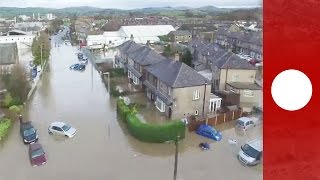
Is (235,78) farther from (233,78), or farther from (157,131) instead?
(157,131)

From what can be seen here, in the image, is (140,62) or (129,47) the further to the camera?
(129,47)

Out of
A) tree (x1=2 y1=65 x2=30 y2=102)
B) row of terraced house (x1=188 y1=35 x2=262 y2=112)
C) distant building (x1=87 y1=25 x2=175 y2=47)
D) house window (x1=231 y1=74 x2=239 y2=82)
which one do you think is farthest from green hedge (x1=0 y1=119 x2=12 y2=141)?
distant building (x1=87 y1=25 x2=175 y2=47)

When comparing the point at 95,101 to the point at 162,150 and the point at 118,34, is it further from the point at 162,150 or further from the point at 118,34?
the point at 118,34

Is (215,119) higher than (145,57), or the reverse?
(145,57)

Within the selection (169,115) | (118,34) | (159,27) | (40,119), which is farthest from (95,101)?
(159,27)

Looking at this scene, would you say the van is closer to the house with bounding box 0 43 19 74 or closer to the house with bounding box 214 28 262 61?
the house with bounding box 0 43 19 74

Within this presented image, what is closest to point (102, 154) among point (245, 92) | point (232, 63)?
point (245, 92)
